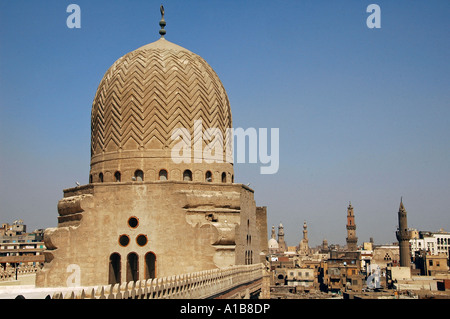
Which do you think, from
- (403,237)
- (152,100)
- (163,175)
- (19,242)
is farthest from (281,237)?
(152,100)

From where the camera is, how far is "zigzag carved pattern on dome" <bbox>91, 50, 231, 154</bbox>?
21922 millimetres

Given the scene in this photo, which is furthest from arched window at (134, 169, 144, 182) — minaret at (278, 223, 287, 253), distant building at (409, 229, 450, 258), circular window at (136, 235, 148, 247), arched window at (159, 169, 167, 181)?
minaret at (278, 223, 287, 253)

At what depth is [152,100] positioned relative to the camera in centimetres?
2200

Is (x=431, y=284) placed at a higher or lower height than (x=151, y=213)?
lower

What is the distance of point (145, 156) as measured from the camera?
2169cm

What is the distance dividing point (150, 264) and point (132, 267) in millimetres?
646

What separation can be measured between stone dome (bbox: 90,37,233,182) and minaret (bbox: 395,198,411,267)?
47808 millimetres

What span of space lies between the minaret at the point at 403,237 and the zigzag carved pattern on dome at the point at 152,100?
1899 inches

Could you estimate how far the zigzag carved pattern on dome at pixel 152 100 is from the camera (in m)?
21.9

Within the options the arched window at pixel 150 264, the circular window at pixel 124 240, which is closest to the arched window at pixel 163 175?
the circular window at pixel 124 240

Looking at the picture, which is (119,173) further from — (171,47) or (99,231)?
(171,47)

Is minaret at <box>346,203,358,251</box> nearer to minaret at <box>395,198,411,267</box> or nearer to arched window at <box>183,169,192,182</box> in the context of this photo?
minaret at <box>395,198,411,267</box>
